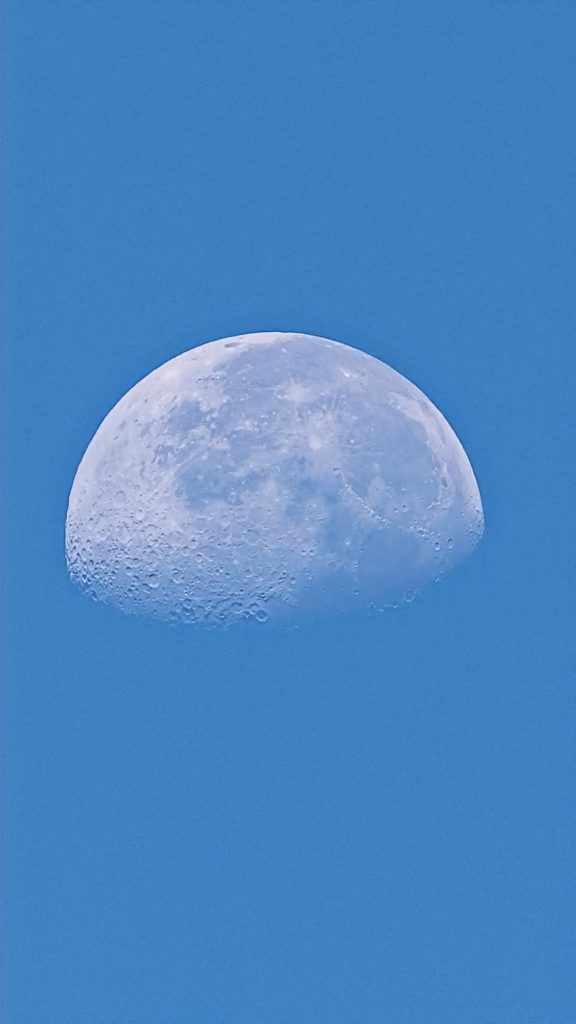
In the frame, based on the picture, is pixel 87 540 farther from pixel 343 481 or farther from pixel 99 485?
pixel 343 481

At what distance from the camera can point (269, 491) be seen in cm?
957

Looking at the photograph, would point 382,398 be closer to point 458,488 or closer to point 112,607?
point 458,488

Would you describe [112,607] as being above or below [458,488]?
below

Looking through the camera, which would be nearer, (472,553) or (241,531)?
(241,531)

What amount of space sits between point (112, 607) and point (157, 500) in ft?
2.47

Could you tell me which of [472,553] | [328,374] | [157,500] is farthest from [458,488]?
[157,500]

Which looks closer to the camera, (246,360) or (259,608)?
(259,608)

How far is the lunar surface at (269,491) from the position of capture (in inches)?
376

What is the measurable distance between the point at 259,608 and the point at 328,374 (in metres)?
1.64

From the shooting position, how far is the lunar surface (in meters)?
9.55

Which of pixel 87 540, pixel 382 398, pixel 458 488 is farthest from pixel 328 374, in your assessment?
pixel 87 540

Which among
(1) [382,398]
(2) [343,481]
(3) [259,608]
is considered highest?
(1) [382,398]

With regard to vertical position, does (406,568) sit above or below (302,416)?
below

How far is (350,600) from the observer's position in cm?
959
